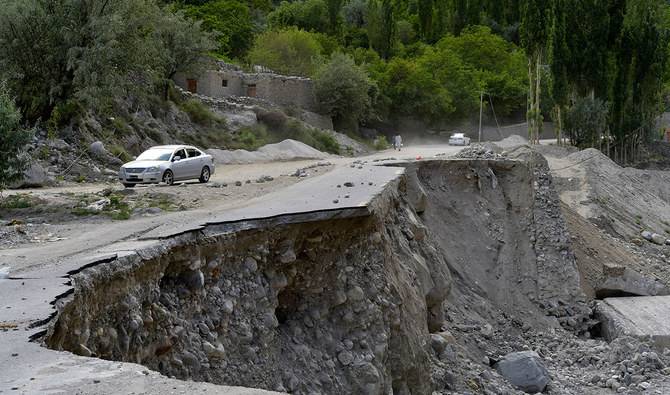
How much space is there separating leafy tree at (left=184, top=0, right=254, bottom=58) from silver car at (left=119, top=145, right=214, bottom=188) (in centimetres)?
4321

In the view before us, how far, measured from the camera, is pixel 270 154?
38.4 meters

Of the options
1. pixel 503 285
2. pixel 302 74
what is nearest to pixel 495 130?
pixel 302 74

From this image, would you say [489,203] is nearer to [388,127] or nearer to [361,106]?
[361,106]

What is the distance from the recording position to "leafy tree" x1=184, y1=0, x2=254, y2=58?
68012 millimetres

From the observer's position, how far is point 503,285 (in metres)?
22.7

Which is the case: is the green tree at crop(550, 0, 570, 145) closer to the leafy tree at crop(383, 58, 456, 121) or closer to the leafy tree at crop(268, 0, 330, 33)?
the leafy tree at crop(383, 58, 456, 121)

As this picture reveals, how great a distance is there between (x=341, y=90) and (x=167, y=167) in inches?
→ 1213

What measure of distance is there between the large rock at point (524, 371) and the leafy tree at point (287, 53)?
41658mm

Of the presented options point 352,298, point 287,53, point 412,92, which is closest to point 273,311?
point 352,298

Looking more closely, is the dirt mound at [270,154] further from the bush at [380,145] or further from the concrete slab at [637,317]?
the concrete slab at [637,317]

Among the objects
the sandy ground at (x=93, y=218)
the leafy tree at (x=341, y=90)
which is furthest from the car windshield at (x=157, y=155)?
the leafy tree at (x=341, y=90)

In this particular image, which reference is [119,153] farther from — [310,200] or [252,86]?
[252,86]

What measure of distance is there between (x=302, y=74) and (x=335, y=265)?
4848 centimetres

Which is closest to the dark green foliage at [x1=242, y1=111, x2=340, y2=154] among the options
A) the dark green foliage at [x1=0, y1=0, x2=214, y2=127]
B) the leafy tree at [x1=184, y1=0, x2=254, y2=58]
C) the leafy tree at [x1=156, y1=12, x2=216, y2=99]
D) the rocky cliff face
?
the leafy tree at [x1=156, y1=12, x2=216, y2=99]
